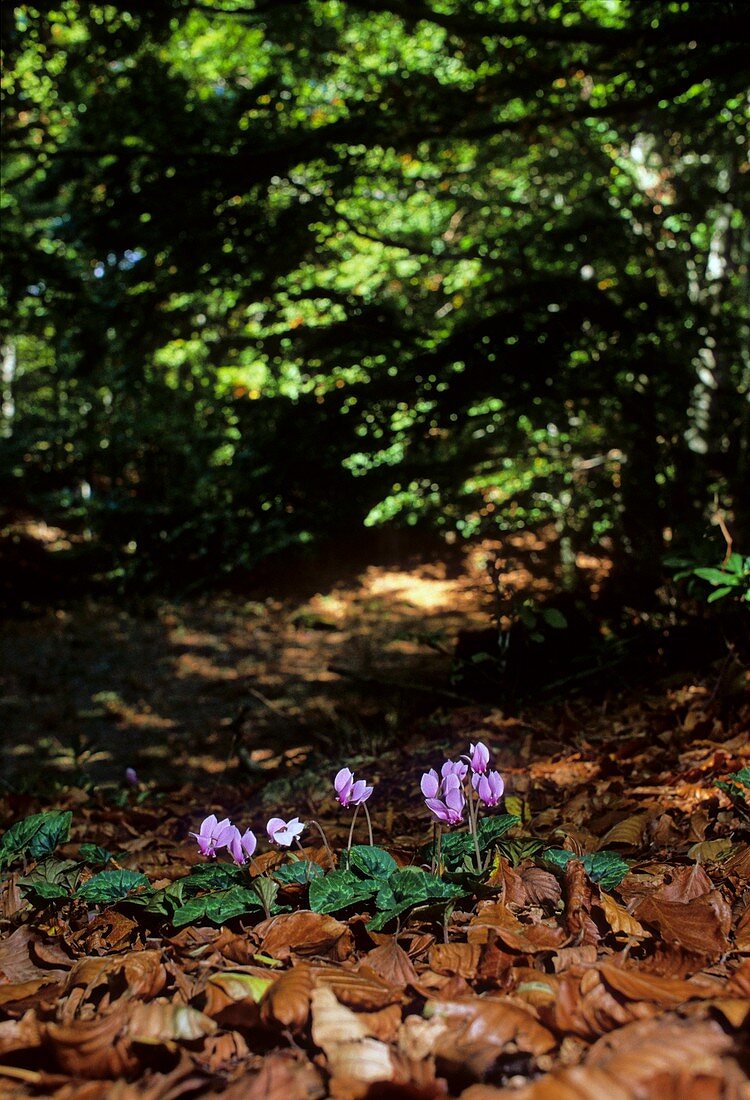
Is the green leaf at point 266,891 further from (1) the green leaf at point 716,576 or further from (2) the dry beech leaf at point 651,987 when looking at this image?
(1) the green leaf at point 716,576

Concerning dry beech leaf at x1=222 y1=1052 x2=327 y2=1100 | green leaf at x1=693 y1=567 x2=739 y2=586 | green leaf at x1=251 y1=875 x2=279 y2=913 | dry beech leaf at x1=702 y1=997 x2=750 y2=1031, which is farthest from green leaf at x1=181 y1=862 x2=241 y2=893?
green leaf at x1=693 y1=567 x2=739 y2=586

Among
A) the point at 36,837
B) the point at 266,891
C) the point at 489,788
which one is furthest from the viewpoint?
the point at 36,837

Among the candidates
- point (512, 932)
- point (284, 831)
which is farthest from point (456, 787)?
point (284, 831)

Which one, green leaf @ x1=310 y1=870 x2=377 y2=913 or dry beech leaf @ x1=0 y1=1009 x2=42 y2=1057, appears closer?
dry beech leaf @ x1=0 y1=1009 x2=42 y2=1057

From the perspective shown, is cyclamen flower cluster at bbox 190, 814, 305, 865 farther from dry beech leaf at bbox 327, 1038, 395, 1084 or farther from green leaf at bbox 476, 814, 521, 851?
dry beech leaf at bbox 327, 1038, 395, 1084

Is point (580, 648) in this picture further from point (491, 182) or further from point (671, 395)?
point (491, 182)

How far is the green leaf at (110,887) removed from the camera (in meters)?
1.71

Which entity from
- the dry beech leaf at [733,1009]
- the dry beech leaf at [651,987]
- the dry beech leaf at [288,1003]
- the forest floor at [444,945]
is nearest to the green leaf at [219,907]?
the forest floor at [444,945]

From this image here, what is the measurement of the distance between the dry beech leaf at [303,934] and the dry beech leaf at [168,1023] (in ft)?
1.04

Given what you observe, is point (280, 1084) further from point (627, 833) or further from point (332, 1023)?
point (627, 833)

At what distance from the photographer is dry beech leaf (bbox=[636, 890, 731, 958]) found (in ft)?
4.50

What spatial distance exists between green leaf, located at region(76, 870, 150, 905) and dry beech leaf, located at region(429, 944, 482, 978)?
0.78 meters

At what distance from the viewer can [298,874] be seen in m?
1.74

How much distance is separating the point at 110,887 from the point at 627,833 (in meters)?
1.38
